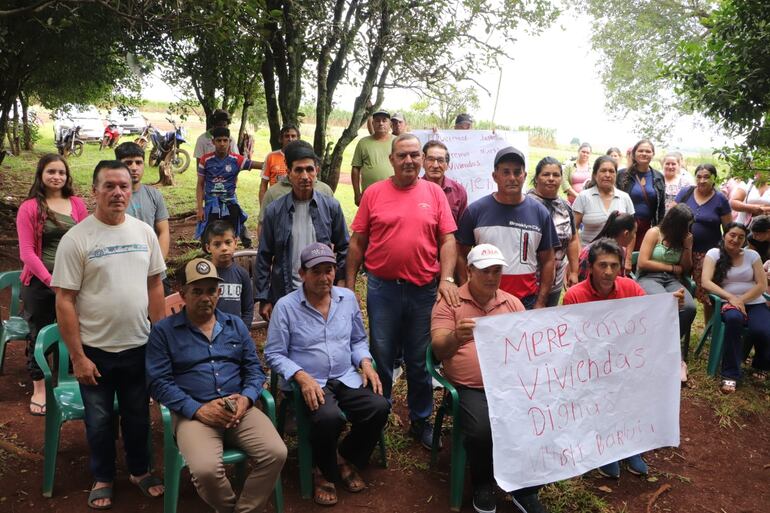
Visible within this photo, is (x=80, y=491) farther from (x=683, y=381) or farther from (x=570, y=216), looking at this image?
(x=683, y=381)

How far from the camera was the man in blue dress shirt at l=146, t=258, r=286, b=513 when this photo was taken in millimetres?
2959

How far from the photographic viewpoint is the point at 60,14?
23.2ft

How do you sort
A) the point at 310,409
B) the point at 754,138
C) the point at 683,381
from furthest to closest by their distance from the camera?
the point at 683,381 → the point at 754,138 → the point at 310,409

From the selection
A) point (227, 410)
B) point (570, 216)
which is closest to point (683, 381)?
point (570, 216)

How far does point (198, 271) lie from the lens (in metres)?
3.20

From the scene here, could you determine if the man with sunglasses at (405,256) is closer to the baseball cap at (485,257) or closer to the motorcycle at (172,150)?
the baseball cap at (485,257)

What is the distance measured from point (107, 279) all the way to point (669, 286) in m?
4.76

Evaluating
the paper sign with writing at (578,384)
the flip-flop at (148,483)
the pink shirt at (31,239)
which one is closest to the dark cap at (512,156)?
the paper sign with writing at (578,384)

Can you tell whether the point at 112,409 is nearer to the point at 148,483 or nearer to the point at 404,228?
the point at 148,483

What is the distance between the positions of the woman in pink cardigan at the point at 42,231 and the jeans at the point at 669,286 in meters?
4.83

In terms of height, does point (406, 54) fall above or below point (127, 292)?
above

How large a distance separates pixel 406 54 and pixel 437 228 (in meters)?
4.29

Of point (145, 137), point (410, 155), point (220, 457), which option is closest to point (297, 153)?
point (410, 155)

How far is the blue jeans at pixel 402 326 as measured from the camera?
3.92 meters
